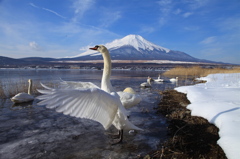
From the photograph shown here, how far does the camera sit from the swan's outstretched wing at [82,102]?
2.73 metres

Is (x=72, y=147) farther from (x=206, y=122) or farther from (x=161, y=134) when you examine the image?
(x=206, y=122)

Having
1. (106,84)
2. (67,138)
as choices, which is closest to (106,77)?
(106,84)

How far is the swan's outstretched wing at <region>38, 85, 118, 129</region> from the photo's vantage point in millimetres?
2729

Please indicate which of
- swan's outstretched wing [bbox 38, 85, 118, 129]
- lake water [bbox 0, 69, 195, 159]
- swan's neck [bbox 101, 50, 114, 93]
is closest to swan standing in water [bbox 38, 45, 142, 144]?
swan's outstretched wing [bbox 38, 85, 118, 129]

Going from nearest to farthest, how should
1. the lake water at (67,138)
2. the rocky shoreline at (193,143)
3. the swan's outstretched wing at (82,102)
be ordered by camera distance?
the swan's outstretched wing at (82,102)
the rocky shoreline at (193,143)
the lake water at (67,138)

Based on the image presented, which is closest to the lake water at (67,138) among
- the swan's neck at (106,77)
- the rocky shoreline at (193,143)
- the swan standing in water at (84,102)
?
the rocky shoreline at (193,143)

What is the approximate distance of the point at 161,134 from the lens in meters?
4.42

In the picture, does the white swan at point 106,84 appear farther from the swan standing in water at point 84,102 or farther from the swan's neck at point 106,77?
the swan standing in water at point 84,102

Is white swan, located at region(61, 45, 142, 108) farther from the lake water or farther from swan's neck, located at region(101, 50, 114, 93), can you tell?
the lake water

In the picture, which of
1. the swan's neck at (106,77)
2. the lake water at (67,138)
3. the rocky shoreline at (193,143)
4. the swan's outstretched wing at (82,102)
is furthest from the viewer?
the swan's neck at (106,77)

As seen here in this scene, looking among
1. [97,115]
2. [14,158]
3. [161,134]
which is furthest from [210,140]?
[14,158]

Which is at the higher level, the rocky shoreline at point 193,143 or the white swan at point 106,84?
the white swan at point 106,84

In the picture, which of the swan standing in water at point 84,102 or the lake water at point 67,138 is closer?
the swan standing in water at point 84,102

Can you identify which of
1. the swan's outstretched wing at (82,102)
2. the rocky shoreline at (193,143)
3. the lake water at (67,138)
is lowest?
the lake water at (67,138)
